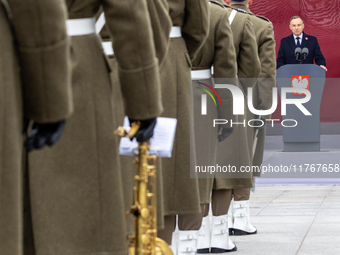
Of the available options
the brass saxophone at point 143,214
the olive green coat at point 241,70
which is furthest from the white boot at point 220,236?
the brass saxophone at point 143,214

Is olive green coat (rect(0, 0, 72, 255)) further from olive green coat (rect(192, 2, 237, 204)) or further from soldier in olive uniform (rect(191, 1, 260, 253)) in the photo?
soldier in olive uniform (rect(191, 1, 260, 253))

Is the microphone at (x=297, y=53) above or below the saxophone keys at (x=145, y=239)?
below

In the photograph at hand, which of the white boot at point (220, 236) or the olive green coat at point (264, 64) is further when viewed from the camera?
the olive green coat at point (264, 64)

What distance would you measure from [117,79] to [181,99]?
833mm

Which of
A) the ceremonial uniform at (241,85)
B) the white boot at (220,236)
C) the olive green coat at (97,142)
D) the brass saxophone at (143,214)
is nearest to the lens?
the olive green coat at (97,142)

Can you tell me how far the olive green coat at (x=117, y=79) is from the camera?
8.69ft

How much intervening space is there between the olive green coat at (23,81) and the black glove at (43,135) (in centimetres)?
3

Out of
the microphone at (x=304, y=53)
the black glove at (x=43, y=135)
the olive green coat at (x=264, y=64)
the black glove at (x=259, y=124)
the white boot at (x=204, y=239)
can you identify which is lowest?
the microphone at (x=304, y=53)

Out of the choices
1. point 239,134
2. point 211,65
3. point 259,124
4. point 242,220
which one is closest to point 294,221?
point 242,220

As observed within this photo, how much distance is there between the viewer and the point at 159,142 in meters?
2.43

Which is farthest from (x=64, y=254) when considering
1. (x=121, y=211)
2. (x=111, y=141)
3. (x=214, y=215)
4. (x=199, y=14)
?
(x=214, y=215)

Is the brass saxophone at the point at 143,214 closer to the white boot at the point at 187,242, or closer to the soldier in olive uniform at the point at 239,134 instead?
the white boot at the point at 187,242

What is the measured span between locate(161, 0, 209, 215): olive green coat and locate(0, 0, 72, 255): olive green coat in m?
1.74

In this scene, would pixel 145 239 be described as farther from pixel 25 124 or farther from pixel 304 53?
pixel 304 53
